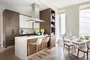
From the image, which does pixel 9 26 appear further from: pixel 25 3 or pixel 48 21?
pixel 48 21

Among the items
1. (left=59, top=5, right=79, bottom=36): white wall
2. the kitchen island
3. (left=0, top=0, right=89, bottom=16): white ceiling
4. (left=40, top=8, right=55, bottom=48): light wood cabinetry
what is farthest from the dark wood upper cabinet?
(left=59, top=5, right=79, bottom=36): white wall

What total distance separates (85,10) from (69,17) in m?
1.17

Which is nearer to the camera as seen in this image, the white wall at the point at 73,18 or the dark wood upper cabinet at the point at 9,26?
the dark wood upper cabinet at the point at 9,26

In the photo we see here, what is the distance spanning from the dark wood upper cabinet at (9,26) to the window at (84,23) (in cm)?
473

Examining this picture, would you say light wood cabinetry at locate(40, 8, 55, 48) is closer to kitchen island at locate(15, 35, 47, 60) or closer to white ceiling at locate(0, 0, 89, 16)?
white ceiling at locate(0, 0, 89, 16)

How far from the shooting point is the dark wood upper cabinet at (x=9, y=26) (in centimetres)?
544

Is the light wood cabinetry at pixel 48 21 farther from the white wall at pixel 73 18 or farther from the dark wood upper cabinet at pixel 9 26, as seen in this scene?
the dark wood upper cabinet at pixel 9 26

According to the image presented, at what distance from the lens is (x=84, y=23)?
564cm

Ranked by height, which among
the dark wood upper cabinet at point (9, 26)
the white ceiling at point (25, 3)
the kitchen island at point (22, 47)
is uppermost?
the white ceiling at point (25, 3)

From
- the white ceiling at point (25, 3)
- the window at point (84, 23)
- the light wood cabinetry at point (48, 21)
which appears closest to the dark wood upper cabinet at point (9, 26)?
the white ceiling at point (25, 3)

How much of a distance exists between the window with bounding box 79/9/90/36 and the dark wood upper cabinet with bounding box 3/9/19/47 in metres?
4.73

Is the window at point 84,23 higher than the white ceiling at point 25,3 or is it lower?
lower

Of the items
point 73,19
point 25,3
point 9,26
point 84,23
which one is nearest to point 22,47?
point 25,3

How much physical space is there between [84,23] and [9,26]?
17.5ft
